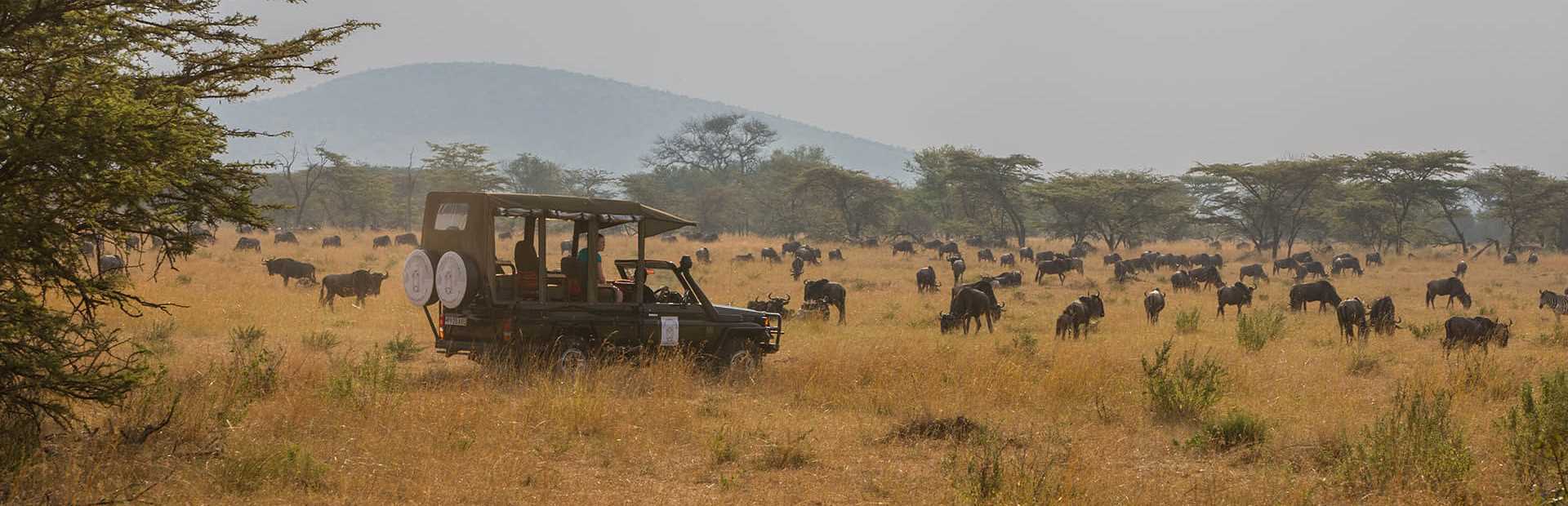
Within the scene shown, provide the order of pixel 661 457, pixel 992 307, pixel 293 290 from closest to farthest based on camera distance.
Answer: pixel 661 457 → pixel 992 307 → pixel 293 290

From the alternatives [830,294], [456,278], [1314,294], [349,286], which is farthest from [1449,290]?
[456,278]

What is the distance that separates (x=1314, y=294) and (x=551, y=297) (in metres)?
20.2

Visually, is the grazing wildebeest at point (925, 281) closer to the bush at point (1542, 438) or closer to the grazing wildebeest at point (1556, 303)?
the grazing wildebeest at point (1556, 303)

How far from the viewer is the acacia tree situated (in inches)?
231

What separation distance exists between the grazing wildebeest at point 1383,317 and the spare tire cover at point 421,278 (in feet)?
54.5

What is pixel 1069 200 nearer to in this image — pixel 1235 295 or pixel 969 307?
pixel 1235 295

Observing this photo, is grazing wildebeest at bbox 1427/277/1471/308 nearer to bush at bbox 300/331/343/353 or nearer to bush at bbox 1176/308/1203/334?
bush at bbox 1176/308/1203/334

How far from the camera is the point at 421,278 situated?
1085cm

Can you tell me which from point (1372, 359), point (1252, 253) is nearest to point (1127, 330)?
point (1372, 359)

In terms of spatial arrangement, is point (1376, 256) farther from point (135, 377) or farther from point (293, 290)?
point (135, 377)

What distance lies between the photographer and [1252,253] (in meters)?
55.4

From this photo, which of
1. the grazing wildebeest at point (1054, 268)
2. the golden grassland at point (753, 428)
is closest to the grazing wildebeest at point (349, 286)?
the golden grassland at point (753, 428)

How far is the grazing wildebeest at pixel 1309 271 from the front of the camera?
37.5 meters

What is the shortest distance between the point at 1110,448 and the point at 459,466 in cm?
515
